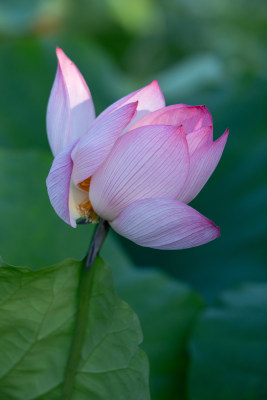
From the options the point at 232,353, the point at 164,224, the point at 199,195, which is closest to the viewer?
the point at 164,224

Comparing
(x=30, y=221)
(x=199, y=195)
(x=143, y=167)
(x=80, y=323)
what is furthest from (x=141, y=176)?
(x=199, y=195)

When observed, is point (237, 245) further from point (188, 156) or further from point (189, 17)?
point (189, 17)

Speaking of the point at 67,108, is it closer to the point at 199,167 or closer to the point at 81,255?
the point at 199,167

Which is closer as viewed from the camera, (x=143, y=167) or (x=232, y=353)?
(x=143, y=167)

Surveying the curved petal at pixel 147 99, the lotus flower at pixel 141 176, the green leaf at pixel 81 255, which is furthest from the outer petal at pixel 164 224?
the green leaf at pixel 81 255

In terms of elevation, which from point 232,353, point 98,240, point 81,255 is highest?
point 98,240

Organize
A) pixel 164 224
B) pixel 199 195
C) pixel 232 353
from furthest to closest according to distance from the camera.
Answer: pixel 199 195, pixel 232 353, pixel 164 224

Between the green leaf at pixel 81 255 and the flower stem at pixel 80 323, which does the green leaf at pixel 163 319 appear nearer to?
the green leaf at pixel 81 255

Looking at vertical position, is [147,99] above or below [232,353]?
above
